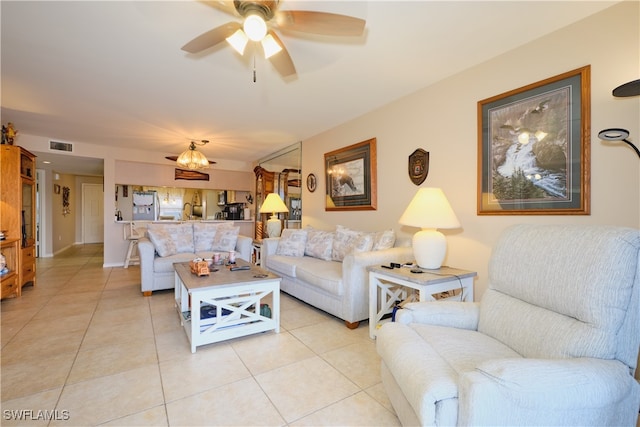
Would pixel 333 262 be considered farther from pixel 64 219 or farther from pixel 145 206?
pixel 64 219

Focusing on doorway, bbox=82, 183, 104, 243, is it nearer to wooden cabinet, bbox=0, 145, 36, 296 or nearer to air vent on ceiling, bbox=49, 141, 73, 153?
air vent on ceiling, bbox=49, 141, 73, 153

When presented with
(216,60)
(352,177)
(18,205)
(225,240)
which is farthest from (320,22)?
(18,205)

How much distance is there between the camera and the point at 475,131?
8.15ft

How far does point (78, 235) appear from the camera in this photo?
8664mm

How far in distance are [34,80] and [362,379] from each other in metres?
3.96

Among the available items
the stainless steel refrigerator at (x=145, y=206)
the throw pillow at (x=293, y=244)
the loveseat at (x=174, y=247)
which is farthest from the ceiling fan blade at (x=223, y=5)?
the stainless steel refrigerator at (x=145, y=206)

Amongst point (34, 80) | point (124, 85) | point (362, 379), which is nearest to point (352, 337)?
point (362, 379)

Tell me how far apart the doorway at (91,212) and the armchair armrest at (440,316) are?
10.5 m

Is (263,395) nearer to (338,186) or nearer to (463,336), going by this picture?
(463,336)

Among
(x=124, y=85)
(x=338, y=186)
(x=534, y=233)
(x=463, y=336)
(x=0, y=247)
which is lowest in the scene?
(x=463, y=336)

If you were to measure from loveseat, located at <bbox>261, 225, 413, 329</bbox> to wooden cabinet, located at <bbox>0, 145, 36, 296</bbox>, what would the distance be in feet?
10.2

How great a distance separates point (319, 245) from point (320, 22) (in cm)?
253

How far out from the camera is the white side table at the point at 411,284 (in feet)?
6.68

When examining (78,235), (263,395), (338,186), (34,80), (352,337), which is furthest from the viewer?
(78,235)
